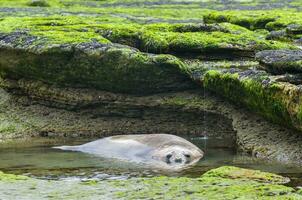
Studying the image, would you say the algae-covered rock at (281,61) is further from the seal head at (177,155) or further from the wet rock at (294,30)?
the wet rock at (294,30)

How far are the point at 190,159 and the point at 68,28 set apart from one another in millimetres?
9520

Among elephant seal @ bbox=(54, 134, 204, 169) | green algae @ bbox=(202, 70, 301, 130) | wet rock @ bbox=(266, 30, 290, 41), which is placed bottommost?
elephant seal @ bbox=(54, 134, 204, 169)

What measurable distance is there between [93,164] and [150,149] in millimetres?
2030

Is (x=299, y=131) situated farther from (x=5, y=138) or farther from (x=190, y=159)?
(x=5, y=138)

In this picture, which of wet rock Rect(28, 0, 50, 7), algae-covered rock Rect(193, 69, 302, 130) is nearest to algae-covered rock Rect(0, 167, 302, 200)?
algae-covered rock Rect(193, 69, 302, 130)

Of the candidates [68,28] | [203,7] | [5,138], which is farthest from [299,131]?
[203,7]

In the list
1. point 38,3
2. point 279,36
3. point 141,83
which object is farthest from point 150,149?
point 38,3

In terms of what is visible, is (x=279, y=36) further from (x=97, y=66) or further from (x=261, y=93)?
(x=261, y=93)

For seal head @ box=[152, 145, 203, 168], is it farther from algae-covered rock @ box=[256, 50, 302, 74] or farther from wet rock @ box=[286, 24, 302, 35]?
wet rock @ box=[286, 24, 302, 35]

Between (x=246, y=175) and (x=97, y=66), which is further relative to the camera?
(x=97, y=66)

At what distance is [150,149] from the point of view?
1784 centimetres

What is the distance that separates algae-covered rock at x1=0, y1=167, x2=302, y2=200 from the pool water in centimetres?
140

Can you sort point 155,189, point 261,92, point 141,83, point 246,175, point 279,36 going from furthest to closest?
point 279,36, point 141,83, point 261,92, point 246,175, point 155,189

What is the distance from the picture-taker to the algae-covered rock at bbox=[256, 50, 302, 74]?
1683cm
